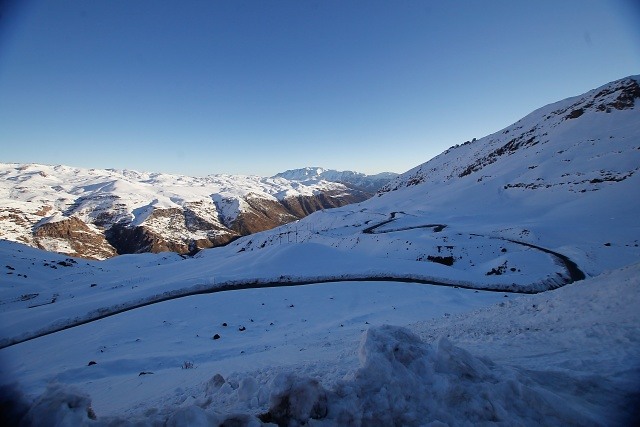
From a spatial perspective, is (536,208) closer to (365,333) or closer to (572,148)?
(572,148)

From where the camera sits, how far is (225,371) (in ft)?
32.9

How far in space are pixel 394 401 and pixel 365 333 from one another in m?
1.56

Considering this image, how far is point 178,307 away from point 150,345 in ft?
17.1

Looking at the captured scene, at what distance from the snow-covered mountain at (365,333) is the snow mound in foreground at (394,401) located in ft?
0.07

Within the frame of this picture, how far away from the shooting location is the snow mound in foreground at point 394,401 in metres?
4.16

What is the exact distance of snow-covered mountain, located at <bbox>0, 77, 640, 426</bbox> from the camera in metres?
4.74

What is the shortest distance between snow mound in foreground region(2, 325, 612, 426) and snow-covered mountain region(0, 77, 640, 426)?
0.07 feet

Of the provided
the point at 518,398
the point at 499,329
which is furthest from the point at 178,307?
the point at 518,398

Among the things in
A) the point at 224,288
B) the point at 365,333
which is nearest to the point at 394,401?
the point at 365,333

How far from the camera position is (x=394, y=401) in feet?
16.0

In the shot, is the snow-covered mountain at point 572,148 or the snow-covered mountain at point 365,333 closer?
the snow-covered mountain at point 365,333

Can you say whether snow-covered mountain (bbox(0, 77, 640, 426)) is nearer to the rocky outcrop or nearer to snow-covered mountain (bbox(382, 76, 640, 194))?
snow-covered mountain (bbox(382, 76, 640, 194))

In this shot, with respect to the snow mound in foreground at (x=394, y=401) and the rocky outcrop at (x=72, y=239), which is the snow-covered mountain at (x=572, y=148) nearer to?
the snow mound in foreground at (x=394, y=401)

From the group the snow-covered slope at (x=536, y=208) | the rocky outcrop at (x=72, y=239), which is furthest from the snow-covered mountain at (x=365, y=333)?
the rocky outcrop at (x=72, y=239)
